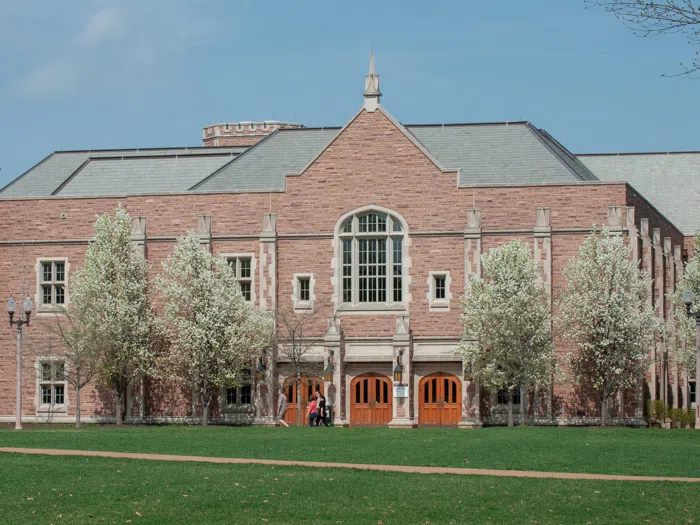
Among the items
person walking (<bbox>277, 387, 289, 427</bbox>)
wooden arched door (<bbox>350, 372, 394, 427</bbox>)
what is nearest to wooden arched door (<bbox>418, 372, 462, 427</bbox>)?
wooden arched door (<bbox>350, 372, 394, 427</bbox>)

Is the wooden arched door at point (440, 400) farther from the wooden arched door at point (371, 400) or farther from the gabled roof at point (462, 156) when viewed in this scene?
the gabled roof at point (462, 156)

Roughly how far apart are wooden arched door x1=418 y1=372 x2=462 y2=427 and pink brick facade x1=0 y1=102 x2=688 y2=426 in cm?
25

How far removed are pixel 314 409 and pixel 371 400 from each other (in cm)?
446

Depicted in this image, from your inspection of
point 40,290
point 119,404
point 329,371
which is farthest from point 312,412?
point 40,290

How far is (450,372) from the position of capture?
5559 centimetres

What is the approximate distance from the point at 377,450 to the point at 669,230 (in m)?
31.6

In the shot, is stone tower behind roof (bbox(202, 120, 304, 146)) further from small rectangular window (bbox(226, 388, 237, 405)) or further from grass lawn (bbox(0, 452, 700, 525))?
grass lawn (bbox(0, 452, 700, 525))

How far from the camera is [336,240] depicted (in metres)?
56.3

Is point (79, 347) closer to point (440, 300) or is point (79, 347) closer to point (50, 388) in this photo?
point (50, 388)

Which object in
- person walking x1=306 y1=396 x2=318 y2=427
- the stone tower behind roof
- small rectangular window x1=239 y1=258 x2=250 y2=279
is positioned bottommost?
person walking x1=306 y1=396 x2=318 y2=427

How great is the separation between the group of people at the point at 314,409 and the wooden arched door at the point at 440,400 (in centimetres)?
363

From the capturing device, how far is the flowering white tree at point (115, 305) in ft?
181

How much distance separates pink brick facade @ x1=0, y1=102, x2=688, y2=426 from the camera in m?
54.8

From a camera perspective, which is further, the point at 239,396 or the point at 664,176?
the point at 664,176
